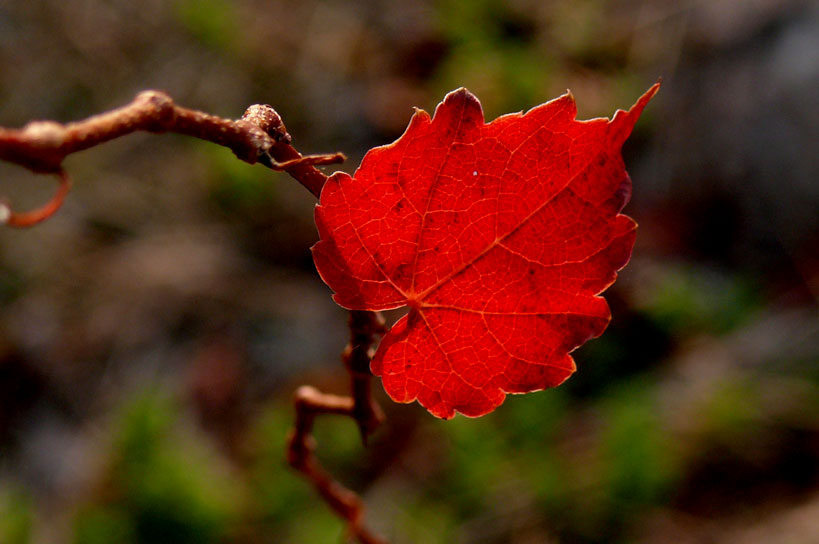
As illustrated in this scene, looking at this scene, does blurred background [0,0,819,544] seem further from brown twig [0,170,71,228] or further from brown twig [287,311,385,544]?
brown twig [0,170,71,228]

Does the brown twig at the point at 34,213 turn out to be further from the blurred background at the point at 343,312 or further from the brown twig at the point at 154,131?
the blurred background at the point at 343,312

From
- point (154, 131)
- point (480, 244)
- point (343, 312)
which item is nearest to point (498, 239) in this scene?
point (480, 244)

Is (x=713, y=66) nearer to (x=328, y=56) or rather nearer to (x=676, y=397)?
(x=676, y=397)

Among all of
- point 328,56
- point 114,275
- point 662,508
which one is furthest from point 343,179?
point 328,56

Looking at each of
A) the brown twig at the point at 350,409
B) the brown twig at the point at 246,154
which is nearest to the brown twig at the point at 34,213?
the brown twig at the point at 246,154

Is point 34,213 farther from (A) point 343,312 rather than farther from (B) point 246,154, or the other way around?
(A) point 343,312

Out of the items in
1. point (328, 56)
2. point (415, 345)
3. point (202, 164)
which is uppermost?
point (328, 56)

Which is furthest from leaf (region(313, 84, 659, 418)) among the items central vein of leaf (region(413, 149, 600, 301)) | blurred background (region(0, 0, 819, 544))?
blurred background (region(0, 0, 819, 544))
